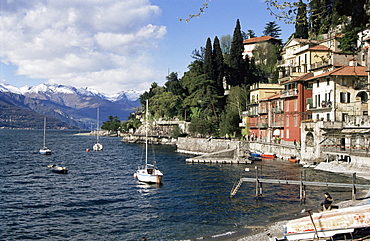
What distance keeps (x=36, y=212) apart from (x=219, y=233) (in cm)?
1738

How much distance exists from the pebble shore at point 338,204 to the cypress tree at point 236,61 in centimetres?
5436

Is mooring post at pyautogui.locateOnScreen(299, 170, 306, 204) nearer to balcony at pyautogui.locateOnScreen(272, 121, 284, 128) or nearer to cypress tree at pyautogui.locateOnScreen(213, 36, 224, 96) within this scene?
balcony at pyautogui.locateOnScreen(272, 121, 284, 128)

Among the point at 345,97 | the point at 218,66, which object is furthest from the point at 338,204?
the point at 218,66

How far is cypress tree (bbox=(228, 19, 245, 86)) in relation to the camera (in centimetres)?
10062

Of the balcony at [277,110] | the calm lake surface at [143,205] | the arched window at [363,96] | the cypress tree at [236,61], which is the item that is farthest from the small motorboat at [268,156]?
the cypress tree at [236,61]

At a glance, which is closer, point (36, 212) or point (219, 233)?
point (219, 233)

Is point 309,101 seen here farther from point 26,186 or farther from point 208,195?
point 26,186

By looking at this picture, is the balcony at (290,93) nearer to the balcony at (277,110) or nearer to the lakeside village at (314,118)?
the lakeside village at (314,118)

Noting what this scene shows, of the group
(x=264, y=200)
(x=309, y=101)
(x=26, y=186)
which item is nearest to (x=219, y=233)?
(x=264, y=200)

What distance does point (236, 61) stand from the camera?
330 feet

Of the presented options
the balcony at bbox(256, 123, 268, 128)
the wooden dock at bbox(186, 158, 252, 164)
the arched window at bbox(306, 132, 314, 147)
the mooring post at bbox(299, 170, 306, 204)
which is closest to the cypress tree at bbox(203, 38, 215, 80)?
the balcony at bbox(256, 123, 268, 128)

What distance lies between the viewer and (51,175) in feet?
179

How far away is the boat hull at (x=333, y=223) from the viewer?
14695mm

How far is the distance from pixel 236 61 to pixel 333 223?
88449mm
